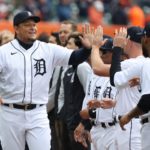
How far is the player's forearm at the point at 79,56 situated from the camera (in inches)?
342

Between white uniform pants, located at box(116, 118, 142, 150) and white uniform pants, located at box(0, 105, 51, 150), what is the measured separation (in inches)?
44.7

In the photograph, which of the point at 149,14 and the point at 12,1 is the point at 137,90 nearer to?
the point at 149,14

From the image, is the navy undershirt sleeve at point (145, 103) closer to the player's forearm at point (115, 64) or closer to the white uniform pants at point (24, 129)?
the player's forearm at point (115, 64)

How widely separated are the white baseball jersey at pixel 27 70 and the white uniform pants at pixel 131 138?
4.32ft

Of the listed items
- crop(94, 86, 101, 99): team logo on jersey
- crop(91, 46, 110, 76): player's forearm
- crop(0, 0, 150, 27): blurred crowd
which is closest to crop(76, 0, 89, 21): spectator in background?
crop(0, 0, 150, 27): blurred crowd

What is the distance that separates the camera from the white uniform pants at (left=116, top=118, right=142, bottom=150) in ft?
25.5

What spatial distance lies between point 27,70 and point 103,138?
125 centimetres

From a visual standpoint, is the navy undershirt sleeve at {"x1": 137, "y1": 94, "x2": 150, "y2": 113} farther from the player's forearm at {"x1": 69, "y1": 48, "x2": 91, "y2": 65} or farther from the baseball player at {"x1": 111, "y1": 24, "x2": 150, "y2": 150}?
the player's forearm at {"x1": 69, "y1": 48, "x2": 91, "y2": 65}

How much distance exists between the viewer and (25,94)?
874cm

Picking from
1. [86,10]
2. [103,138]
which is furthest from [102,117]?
[86,10]

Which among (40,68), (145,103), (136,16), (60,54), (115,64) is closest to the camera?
(145,103)

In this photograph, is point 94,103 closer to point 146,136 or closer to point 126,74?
point 126,74

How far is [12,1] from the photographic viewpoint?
22750 millimetres

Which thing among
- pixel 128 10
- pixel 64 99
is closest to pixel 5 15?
pixel 128 10
